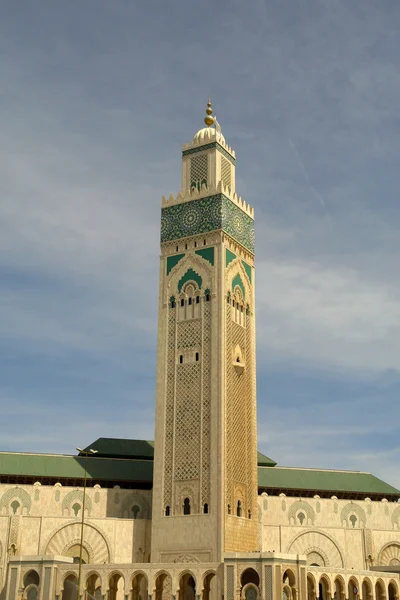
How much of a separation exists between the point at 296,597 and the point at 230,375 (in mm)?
12030

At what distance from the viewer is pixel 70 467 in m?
47.2

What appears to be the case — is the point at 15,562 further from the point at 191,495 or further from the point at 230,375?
the point at 230,375

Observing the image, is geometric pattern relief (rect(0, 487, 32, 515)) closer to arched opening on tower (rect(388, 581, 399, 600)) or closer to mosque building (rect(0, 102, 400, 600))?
mosque building (rect(0, 102, 400, 600))

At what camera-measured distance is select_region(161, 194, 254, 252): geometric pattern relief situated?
4594 centimetres

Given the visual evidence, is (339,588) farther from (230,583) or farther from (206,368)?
(206,368)

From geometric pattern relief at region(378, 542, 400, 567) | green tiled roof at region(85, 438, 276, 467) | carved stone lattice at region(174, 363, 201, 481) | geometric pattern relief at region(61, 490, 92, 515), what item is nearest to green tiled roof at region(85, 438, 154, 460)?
green tiled roof at region(85, 438, 276, 467)

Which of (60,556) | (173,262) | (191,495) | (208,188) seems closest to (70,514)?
(60,556)

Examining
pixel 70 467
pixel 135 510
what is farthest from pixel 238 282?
pixel 70 467

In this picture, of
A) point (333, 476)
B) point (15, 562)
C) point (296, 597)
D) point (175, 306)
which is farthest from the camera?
point (333, 476)

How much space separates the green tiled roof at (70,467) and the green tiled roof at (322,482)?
24.4 ft

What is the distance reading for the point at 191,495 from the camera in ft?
136

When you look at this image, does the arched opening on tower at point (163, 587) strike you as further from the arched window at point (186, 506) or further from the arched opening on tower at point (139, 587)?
the arched window at point (186, 506)

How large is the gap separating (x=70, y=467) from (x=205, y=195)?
1799 cm

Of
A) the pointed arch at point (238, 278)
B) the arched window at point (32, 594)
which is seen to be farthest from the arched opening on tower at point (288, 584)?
the pointed arch at point (238, 278)
